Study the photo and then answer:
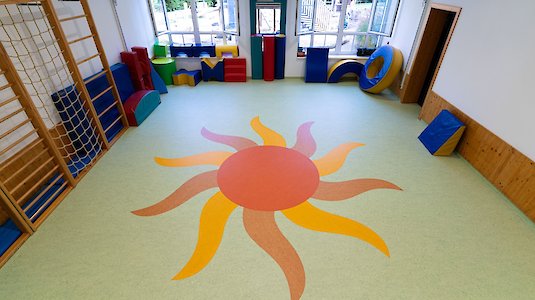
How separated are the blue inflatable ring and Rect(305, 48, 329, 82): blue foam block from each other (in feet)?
3.38

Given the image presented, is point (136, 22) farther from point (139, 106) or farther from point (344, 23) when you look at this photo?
point (344, 23)

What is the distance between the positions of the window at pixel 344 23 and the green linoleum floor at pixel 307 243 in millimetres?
4124

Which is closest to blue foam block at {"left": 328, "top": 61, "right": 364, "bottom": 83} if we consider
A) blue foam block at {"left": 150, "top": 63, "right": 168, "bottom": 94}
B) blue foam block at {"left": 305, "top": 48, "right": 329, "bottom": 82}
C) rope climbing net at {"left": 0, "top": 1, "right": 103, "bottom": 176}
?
blue foam block at {"left": 305, "top": 48, "right": 329, "bottom": 82}

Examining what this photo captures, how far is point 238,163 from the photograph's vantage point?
4.11m

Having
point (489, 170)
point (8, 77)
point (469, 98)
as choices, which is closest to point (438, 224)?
point (489, 170)

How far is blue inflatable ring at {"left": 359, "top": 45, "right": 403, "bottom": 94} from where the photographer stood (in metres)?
6.14

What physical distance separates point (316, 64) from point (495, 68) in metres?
4.17

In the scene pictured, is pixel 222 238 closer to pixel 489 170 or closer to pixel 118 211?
pixel 118 211

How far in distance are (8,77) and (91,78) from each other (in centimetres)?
149

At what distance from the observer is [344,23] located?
284 inches

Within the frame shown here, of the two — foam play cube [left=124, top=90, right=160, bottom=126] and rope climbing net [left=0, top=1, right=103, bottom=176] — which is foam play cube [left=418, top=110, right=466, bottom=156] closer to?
foam play cube [left=124, top=90, right=160, bottom=126]

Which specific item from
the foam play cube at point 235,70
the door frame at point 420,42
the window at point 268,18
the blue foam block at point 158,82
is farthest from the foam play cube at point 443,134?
the blue foam block at point 158,82

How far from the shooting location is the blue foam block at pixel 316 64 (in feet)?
23.3

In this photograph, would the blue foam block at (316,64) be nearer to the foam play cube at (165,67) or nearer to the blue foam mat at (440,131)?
the blue foam mat at (440,131)
